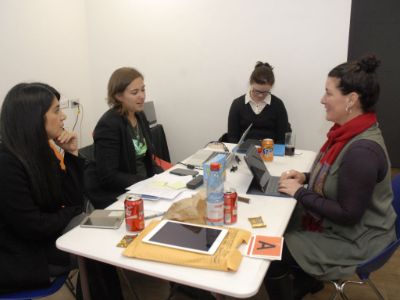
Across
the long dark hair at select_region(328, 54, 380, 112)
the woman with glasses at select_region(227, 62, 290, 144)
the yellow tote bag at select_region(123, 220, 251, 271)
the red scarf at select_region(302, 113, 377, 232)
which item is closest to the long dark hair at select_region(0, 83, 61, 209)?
the yellow tote bag at select_region(123, 220, 251, 271)

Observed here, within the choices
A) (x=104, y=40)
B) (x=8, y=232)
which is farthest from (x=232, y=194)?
(x=104, y=40)

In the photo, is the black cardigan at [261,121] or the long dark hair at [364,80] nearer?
the long dark hair at [364,80]

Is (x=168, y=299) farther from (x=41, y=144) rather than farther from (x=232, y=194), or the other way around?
(x=41, y=144)

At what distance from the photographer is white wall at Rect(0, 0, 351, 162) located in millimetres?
3041

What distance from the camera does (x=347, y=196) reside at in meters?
1.35

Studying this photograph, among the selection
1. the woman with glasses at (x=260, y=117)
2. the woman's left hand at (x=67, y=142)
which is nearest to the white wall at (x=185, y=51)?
the woman with glasses at (x=260, y=117)

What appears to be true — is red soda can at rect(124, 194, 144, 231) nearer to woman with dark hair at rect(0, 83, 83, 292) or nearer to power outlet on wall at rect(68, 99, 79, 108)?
woman with dark hair at rect(0, 83, 83, 292)

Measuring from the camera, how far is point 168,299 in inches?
74.9

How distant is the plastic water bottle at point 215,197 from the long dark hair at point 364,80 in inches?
26.3

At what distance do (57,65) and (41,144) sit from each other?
224cm

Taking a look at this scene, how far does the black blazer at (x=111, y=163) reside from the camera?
2025 millimetres

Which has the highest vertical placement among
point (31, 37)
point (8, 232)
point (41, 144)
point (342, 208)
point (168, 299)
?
point (31, 37)

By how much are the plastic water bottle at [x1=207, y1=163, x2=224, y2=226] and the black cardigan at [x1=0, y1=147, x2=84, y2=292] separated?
2.08 ft

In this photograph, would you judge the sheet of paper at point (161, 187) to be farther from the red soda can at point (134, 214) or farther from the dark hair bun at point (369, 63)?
the dark hair bun at point (369, 63)
